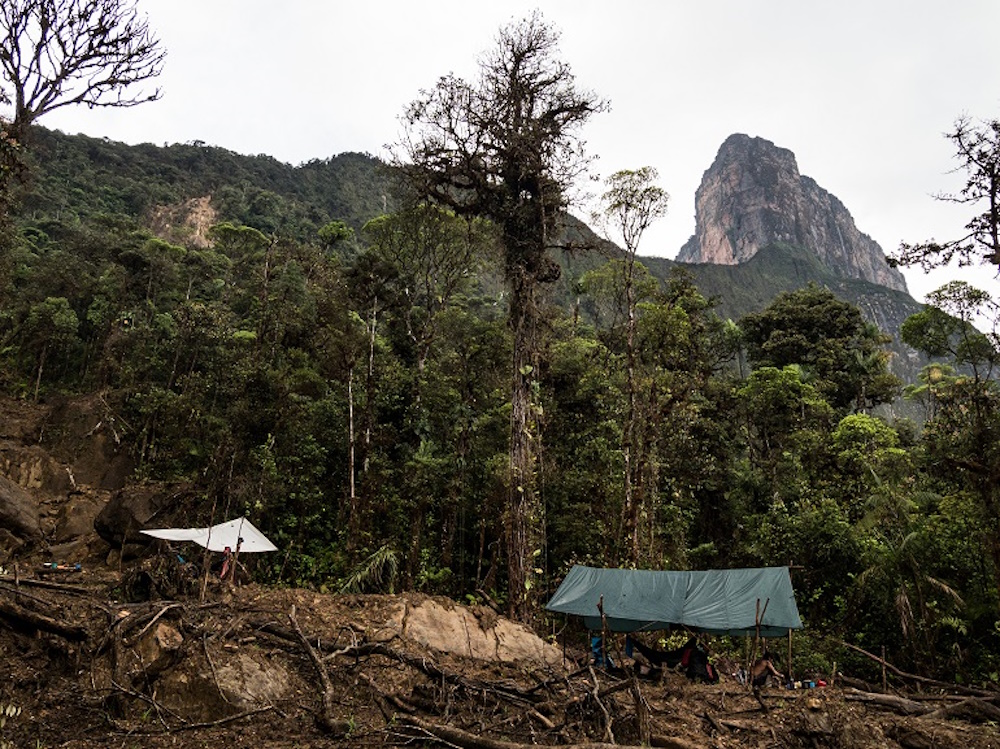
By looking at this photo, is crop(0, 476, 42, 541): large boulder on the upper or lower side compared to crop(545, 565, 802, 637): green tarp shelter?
lower

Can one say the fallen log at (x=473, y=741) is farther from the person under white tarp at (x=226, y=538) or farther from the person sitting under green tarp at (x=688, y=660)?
the person under white tarp at (x=226, y=538)

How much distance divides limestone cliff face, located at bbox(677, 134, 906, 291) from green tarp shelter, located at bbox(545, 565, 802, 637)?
10013 centimetres

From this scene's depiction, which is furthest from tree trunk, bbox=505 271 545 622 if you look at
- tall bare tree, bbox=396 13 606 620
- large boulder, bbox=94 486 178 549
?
large boulder, bbox=94 486 178 549

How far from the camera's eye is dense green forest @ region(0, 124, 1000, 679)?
11711mm

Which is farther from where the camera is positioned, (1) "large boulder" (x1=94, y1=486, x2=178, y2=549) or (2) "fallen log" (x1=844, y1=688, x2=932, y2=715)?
(1) "large boulder" (x1=94, y1=486, x2=178, y2=549)

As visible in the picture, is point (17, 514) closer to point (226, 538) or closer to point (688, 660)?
point (226, 538)

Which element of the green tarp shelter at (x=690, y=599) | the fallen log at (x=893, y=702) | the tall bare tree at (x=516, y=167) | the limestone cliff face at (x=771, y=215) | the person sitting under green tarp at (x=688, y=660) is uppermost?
the limestone cliff face at (x=771, y=215)

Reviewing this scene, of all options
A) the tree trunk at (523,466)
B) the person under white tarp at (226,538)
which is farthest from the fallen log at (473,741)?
the person under white tarp at (226,538)

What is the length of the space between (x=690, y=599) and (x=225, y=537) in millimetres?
7710

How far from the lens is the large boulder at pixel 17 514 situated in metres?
12.5

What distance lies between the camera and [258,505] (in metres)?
12.6

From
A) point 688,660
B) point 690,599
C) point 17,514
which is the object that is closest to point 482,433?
point 690,599

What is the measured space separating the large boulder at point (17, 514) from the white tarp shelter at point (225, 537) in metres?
4.35

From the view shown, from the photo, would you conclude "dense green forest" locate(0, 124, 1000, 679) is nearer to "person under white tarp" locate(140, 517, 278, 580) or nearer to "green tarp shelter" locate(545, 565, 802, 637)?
"person under white tarp" locate(140, 517, 278, 580)
